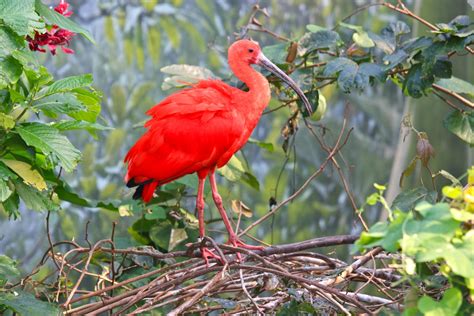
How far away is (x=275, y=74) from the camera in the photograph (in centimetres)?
404

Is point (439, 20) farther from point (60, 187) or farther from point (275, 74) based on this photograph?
point (60, 187)

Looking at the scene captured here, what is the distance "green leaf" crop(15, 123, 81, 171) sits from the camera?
303 cm

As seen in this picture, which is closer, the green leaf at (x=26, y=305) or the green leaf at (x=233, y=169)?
the green leaf at (x=26, y=305)

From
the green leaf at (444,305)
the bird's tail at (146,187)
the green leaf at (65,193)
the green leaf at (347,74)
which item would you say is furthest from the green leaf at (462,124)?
the green leaf at (444,305)

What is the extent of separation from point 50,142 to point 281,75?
1.22 m

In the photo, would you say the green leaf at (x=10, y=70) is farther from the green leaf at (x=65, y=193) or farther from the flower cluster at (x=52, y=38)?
the green leaf at (x=65, y=193)

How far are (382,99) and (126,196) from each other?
6.99 feet

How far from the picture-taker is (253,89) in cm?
396

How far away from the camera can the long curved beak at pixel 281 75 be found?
395 cm

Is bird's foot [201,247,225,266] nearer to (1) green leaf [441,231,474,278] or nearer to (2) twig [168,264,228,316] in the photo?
(2) twig [168,264,228,316]

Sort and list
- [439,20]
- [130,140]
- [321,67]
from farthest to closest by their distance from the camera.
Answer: [130,140], [439,20], [321,67]

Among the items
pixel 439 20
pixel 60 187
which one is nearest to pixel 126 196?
pixel 60 187

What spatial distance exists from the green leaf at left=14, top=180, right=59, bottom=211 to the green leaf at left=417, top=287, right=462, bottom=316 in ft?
5.26

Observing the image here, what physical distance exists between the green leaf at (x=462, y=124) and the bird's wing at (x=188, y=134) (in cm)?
80
